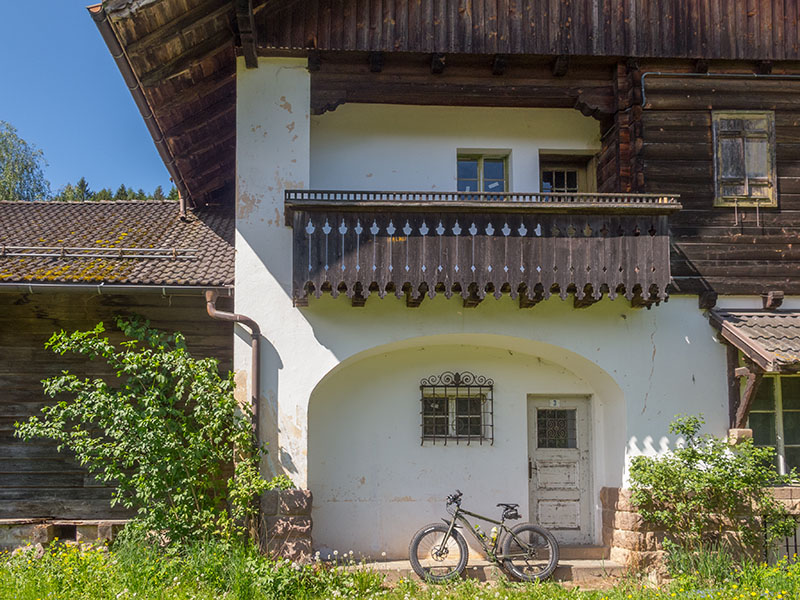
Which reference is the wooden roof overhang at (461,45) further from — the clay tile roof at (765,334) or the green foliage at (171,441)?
the green foliage at (171,441)

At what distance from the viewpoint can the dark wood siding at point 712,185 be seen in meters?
9.54

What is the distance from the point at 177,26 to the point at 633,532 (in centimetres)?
790

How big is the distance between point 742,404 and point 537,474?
2757 mm

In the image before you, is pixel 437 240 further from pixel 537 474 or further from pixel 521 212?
pixel 537 474

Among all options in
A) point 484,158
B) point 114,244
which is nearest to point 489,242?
point 484,158

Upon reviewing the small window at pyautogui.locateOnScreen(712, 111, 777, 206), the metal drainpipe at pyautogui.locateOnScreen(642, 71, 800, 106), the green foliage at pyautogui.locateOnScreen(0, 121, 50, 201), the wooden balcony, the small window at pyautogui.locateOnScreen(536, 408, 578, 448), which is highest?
the green foliage at pyautogui.locateOnScreen(0, 121, 50, 201)

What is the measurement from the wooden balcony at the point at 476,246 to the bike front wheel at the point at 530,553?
272 cm

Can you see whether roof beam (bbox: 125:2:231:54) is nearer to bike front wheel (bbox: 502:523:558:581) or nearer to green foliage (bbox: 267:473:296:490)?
green foliage (bbox: 267:473:296:490)

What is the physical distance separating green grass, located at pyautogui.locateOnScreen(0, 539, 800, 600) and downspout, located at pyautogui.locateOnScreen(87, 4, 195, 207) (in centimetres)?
524

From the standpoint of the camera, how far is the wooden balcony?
877 cm

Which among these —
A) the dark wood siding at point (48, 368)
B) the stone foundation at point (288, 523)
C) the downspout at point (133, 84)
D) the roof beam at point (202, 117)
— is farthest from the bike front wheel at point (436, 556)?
the roof beam at point (202, 117)

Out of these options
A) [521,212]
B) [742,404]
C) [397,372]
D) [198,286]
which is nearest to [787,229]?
[742,404]

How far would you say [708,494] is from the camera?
8648mm

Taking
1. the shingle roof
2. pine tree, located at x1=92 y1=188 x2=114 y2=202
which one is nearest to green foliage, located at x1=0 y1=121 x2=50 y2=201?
pine tree, located at x1=92 y1=188 x2=114 y2=202
